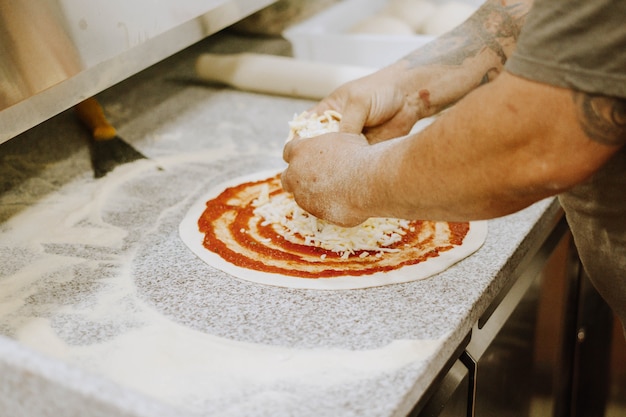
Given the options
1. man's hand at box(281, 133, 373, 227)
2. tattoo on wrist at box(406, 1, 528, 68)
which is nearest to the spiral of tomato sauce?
man's hand at box(281, 133, 373, 227)

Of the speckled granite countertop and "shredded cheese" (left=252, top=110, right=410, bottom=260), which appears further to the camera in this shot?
"shredded cheese" (left=252, top=110, right=410, bottom=260)

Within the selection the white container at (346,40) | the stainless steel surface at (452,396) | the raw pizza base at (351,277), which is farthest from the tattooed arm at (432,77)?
the white container at (346,40)

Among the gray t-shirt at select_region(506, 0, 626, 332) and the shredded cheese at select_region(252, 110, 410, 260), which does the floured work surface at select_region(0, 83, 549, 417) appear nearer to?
the shredded cheese at select_region(252, 110, 410, 260)

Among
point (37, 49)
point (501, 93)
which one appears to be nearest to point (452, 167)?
point (501, 93)

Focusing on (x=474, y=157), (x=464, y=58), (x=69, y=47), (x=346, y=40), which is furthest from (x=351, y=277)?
(x=346, y=40)

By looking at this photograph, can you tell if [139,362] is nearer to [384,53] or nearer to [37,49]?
[37,49]

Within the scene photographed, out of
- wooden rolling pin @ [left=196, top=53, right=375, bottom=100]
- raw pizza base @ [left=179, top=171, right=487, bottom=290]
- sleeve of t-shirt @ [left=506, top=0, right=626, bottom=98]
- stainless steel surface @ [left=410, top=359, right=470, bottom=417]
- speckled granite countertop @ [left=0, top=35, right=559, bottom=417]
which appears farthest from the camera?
wooden rolling pin @ [left=196, top=53, right=375, bottom=100]

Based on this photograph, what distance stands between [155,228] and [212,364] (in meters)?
0.46

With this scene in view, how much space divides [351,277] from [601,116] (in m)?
0.49

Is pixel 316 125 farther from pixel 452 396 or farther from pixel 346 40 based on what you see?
pixel 346 40

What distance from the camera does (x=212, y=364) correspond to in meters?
0.90

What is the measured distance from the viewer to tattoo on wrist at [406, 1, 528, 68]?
1.22 metres

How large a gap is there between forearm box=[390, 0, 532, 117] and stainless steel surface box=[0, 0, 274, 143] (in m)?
0.48

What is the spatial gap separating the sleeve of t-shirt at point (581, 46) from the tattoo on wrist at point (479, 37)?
1.65 ft
